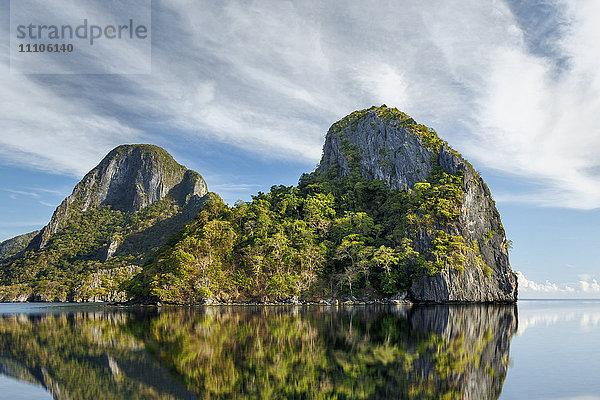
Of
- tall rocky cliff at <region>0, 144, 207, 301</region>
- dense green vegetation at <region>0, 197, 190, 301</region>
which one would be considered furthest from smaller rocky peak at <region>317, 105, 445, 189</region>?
dense green vegetation at <region>0, 197, 190, 301</region>

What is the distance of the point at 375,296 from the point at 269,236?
22865 millimetres

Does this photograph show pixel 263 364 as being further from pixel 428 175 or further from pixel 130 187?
pixel 130 187

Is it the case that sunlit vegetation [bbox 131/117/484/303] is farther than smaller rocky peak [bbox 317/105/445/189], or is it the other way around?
smaller rocky peak [bbox 317/105/445/189]

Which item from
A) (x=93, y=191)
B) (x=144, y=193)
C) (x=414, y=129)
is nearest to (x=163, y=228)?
(x=144, y=193)

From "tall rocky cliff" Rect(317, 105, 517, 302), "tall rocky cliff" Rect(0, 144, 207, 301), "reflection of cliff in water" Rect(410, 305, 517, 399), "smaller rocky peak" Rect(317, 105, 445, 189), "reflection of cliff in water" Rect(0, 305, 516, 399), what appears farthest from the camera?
"tall rocky cliff" Rect(0, 144, 207, 301)

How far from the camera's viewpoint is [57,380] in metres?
12.1

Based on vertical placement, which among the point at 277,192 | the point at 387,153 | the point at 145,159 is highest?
the point at 145,159

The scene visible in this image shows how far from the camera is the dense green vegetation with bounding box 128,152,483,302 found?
6391 cm

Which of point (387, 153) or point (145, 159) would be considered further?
point (145, 159)

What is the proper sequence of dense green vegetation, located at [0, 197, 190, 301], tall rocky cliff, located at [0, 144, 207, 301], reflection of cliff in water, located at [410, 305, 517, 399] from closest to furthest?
1. reflection of cliff in water, located at [410, 305, 517, 399]
2. tall rocky cliff, located at [0, 144, 207, 301]
3. dense green vegetation, located at [0, 197, 190, 301]

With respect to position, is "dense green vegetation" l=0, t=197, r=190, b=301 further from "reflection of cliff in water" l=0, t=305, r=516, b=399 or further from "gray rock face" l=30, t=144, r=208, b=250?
"reflection of cliff in water" l=0, t=305, r=516, b=399

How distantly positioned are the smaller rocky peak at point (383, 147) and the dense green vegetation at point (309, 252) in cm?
828

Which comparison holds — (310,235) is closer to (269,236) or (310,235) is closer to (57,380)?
(269,236)

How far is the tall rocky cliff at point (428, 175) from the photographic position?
210ft
